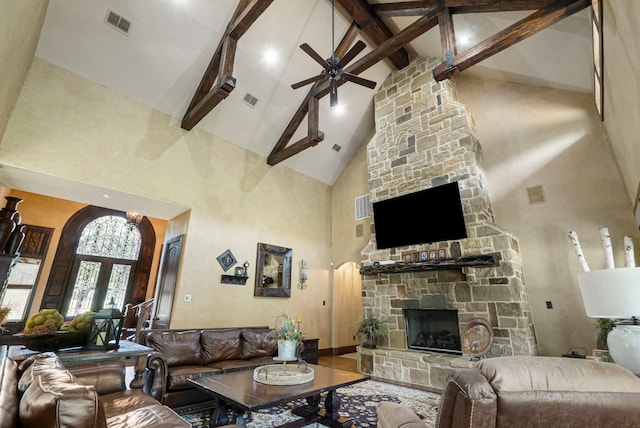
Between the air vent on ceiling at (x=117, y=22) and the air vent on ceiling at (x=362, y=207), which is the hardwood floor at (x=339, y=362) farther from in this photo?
the air vent on ceiling at (x=117, y=22)

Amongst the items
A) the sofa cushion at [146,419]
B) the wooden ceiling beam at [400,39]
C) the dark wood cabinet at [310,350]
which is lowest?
the dark wood cabinet at [310,350]

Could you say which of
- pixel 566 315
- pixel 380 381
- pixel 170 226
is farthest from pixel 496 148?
pixel 170 226

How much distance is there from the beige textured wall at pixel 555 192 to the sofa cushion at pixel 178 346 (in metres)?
5.19

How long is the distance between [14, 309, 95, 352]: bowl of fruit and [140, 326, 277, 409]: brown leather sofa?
843 millimetres

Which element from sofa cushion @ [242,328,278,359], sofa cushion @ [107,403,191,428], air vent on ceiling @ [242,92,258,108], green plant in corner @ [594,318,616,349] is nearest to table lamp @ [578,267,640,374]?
green plant in corner @ [594,318,616,349]

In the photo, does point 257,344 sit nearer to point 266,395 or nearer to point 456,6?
point 266,395

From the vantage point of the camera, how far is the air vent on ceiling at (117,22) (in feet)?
13.5

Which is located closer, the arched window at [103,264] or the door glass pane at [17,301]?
the door glass pane at [17,301]

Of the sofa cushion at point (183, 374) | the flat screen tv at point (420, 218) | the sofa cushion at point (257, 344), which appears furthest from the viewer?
the flat screen tv at point (420, 218)

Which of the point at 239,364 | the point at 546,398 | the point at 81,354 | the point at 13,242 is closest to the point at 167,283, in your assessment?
the point at 239,364

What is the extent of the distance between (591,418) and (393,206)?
5.08 meters

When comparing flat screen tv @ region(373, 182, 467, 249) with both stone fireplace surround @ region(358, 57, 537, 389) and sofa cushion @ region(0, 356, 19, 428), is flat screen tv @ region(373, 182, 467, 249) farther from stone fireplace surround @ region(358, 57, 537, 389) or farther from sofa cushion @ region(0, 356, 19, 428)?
sofa cushion @ region(0, 356, 19, 428)

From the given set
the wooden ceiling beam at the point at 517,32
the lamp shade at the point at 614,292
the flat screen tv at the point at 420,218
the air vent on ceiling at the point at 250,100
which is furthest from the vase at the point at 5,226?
the wooden ceiling beam at the point at 517,32

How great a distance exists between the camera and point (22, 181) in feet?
13.8
